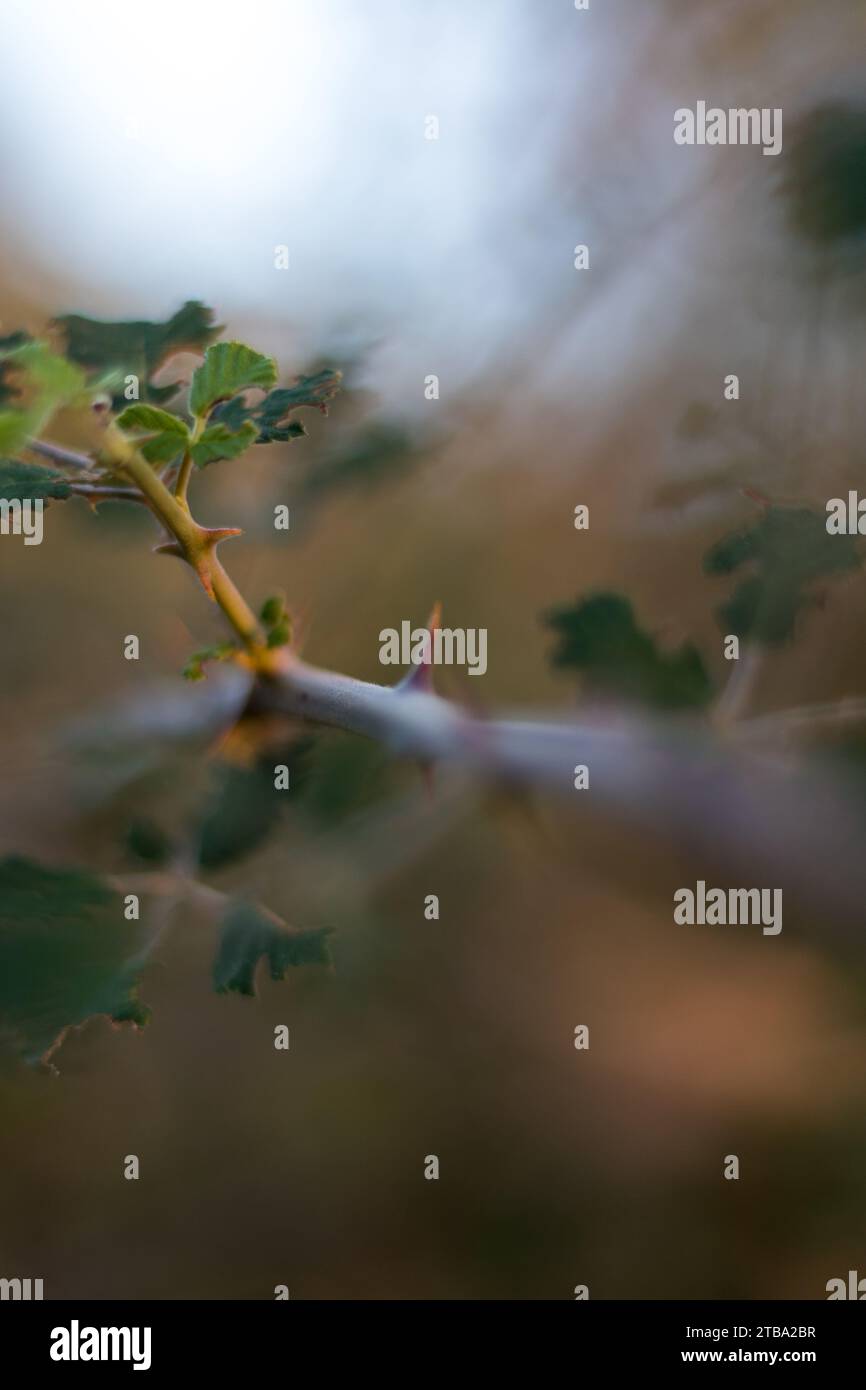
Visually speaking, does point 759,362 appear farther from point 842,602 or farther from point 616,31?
point 616,31

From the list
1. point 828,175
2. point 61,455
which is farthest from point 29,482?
point 828,175

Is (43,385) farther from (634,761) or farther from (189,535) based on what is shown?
→ (634,761)

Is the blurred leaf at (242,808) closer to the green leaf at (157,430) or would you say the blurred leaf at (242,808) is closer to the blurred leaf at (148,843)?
the blurred leaf at (148,843)

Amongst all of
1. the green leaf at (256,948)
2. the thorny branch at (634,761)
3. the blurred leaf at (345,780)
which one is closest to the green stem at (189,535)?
the thorny branch at (634,761)

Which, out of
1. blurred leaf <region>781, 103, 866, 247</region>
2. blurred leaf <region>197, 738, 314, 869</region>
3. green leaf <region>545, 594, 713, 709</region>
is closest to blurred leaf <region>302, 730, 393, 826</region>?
blurred leaf <region>197, 738, 314, 869</region>

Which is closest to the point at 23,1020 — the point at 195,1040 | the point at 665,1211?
the point at 195,1040
